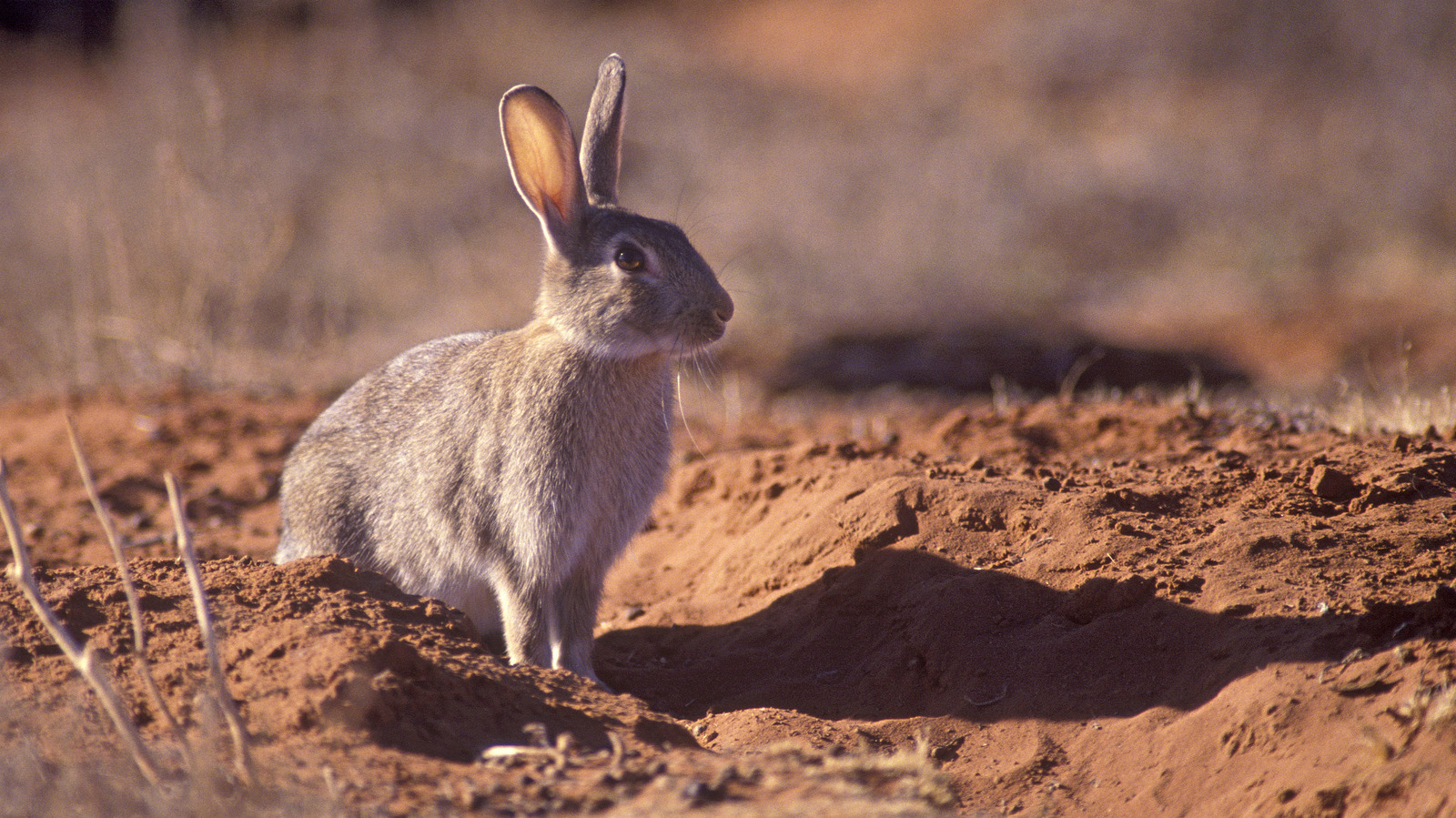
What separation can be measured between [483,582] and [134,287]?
5470 mm

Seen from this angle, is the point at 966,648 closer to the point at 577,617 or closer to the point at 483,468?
the point at 577,617

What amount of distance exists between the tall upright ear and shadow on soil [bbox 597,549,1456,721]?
1696 mm

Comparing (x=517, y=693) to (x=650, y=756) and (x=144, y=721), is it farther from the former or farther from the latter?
(x=144, y=721)

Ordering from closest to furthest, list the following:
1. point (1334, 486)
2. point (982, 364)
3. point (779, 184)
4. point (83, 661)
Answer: point (83, 661) → point (1334, 486) → point (982, 364) → point (779, 184)

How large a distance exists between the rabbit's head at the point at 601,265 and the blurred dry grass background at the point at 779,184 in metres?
3.71

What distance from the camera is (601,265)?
4.29 meters

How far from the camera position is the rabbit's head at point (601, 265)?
4.21m

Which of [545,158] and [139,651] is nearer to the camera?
[139,651]

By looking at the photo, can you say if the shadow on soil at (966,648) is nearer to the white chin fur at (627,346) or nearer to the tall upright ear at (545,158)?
the white chin fur at (627,346)

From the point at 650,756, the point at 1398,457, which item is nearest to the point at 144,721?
the point at 650,756

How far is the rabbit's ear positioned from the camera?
4.61 meters

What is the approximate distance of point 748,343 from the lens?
372 inches

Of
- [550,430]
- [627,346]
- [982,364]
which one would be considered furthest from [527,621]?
[982,364]

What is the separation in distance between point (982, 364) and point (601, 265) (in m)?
5.27
